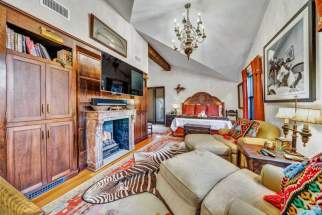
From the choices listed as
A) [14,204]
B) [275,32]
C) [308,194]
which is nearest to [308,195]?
[308,194]

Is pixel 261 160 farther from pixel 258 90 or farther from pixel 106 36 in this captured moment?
pixel 106 36

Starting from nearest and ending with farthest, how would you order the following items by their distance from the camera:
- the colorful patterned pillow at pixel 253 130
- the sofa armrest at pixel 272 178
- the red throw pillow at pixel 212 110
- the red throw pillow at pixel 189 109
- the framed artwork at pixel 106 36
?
the sofa armrest at pixel 272 178, the colorful patterned pillow at pixel 253 130, the framed artwork at pixel 106 36, the red throw pillow at pixel 212 110, the red throw pillow at pixel 189 109

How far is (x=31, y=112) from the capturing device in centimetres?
188

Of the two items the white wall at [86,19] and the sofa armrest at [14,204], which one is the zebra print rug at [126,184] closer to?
the sofa armrest at [14,204]

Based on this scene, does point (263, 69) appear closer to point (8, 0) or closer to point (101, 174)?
point (101, 174)

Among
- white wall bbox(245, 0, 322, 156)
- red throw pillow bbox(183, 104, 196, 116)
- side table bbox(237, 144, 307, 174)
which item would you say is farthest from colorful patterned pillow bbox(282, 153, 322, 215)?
red throw pillow bbox(183, 104, 196, 116)

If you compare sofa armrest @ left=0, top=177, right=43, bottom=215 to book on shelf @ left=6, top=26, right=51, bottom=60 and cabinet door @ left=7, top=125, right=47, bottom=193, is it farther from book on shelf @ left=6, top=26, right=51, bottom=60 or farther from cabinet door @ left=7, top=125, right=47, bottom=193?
book on shelf @ left=6, top=26, right=51, bottom=60

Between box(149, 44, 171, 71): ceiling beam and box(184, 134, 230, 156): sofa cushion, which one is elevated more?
box(149, 44, 171, 71): ceiling beam

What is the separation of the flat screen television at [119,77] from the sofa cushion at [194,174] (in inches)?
89.6

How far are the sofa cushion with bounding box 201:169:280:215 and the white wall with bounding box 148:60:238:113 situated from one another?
239 inches

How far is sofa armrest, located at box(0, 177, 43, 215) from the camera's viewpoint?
0.62 meters

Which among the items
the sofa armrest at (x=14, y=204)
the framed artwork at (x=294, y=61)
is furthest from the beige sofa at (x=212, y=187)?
the framed artwork at (x=294, y=61)

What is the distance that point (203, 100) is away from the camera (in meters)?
7.20

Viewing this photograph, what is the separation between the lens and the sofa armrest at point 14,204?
0.62 m
